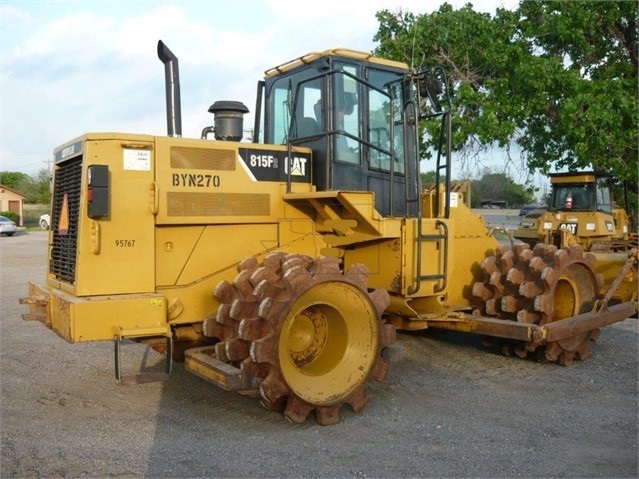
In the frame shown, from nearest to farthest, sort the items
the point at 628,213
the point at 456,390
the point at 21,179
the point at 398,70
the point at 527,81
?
the point at 456,390 → the point at 398,70 → the point at 527,81 → the point at 628,213 → the point at 21,179

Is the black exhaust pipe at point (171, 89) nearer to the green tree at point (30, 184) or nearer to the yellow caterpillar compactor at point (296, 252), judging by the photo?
the yellow caterpillar compactor at point (296, 252)

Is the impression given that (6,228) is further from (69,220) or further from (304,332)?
(304,332)

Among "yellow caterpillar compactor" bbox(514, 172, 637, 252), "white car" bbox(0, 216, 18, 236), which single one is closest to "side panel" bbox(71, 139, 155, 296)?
"yellow caterpillar compactor" bbox(514, 172, 637, 252)

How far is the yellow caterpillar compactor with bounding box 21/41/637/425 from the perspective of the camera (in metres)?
5.07

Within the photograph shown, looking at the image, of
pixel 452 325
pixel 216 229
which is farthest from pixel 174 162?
pixel 452 325

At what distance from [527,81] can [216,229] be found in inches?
414

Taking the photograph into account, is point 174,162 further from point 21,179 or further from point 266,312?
point 21,179

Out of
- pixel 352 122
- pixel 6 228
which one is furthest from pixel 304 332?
pixel 6 228

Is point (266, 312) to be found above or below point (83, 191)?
below

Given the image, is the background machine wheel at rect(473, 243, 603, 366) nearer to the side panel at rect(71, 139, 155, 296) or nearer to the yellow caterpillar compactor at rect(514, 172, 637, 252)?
the side panel at rect(71, 139, 155, 296)

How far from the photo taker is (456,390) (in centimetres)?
611

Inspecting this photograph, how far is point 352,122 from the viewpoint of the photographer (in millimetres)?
6145

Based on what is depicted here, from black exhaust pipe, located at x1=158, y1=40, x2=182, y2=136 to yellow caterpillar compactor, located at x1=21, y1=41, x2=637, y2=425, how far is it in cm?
2

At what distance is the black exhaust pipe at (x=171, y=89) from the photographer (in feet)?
19.4
